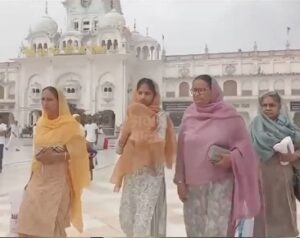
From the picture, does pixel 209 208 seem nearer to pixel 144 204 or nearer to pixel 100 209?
pixel 144 204

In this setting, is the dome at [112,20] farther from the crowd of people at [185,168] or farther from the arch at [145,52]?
the crowd of people at [185,168]

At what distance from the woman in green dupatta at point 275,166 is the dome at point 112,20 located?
99.7ft

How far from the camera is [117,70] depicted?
3191cm

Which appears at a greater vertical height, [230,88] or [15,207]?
[230,88]

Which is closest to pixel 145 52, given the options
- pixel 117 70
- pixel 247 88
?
pixel 117 70

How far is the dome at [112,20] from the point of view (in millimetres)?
32719

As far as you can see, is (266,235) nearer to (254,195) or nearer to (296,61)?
(254,195)

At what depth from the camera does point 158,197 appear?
2633 millimetres

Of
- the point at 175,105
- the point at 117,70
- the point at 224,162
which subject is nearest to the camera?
the point at 224,162

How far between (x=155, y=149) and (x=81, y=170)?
22.2 inches

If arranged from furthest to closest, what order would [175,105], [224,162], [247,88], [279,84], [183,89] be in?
1. [183,89]
2. [247,88]
3. [175,105]
4. [279,84]
5. [224,162]

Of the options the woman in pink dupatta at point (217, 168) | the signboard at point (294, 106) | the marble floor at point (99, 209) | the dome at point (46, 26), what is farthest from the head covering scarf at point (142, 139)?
the dome at point (46, 26)

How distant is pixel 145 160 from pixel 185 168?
0.89ft

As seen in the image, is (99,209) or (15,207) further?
(99,209)
